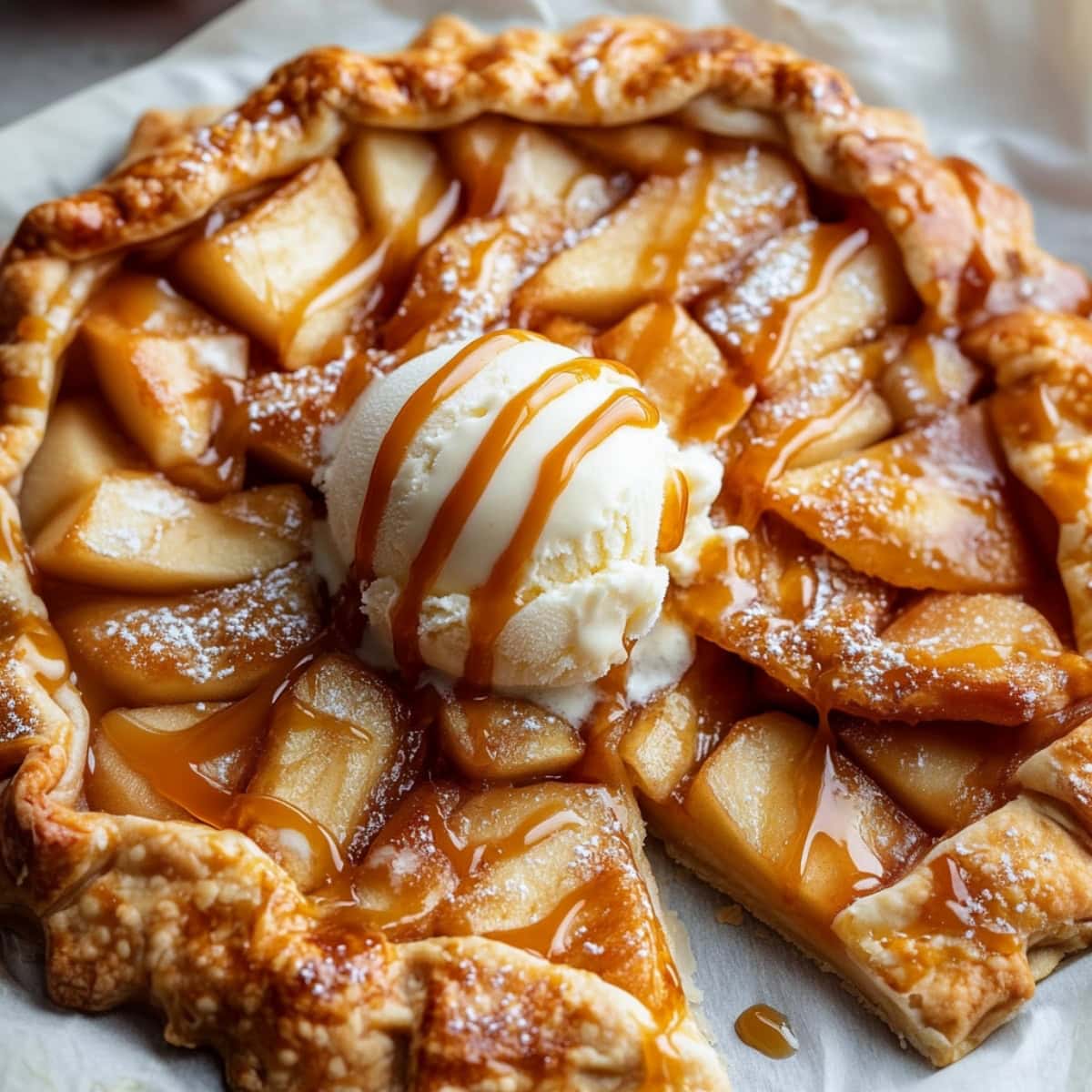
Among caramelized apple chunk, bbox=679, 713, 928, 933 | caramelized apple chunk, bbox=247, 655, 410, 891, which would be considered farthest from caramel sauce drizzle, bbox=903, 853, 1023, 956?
caramelized apple chunk, bbox=247, 655, 410, 891

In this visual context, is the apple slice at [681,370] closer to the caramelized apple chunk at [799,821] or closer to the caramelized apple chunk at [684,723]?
the caramelized apple chunk at [684,723]

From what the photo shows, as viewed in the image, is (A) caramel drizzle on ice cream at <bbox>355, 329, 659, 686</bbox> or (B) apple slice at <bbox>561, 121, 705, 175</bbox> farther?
(B) apple slice at <bbox>561, 121, 705, 175</bbox>

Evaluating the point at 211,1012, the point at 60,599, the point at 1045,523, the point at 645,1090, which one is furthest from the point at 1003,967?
the point at 60,599

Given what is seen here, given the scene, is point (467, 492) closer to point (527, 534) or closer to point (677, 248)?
point (527, 534)

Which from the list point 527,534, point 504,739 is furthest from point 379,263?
point 504,739

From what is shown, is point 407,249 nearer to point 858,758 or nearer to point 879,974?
point 858,758

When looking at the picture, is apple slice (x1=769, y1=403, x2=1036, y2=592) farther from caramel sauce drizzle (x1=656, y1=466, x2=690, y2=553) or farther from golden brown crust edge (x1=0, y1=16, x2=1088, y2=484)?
golden brown crust edge (x1=0, y1=16, x2=1088, y2=484)
